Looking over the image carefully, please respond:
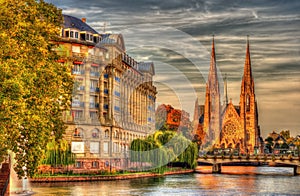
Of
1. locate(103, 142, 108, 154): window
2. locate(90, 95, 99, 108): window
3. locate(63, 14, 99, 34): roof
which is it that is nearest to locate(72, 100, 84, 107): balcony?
locate(90, 95, 99, 108): window

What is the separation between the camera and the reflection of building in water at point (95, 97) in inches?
3002

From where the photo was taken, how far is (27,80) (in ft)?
91.1

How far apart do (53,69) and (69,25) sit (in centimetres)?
4783

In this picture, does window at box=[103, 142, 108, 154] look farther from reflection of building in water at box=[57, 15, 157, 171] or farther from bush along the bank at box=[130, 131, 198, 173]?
bush along the bank at box=[130, 131, 198, 173]

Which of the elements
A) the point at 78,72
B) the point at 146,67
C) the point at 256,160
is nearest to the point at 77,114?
the point at 78,72

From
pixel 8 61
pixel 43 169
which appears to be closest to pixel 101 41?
pixel 43 169

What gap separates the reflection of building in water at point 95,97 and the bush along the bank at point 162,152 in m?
2.71

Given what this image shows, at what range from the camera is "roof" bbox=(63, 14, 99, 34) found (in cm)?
7994

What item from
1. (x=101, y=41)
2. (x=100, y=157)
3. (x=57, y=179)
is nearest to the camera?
(x=57, y=179)

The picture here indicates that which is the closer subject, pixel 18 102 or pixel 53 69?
pixel 18 102

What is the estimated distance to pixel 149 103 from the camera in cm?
11350

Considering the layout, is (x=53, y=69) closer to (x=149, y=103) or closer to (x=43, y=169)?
(x=43, y=169)

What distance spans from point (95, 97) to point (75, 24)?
1051 cm

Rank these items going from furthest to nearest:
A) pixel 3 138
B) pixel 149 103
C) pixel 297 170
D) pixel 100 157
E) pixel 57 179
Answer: pixel 149 103
pixel 297 170
pixel 100 157
pixel 57 179
pixel 3 138
